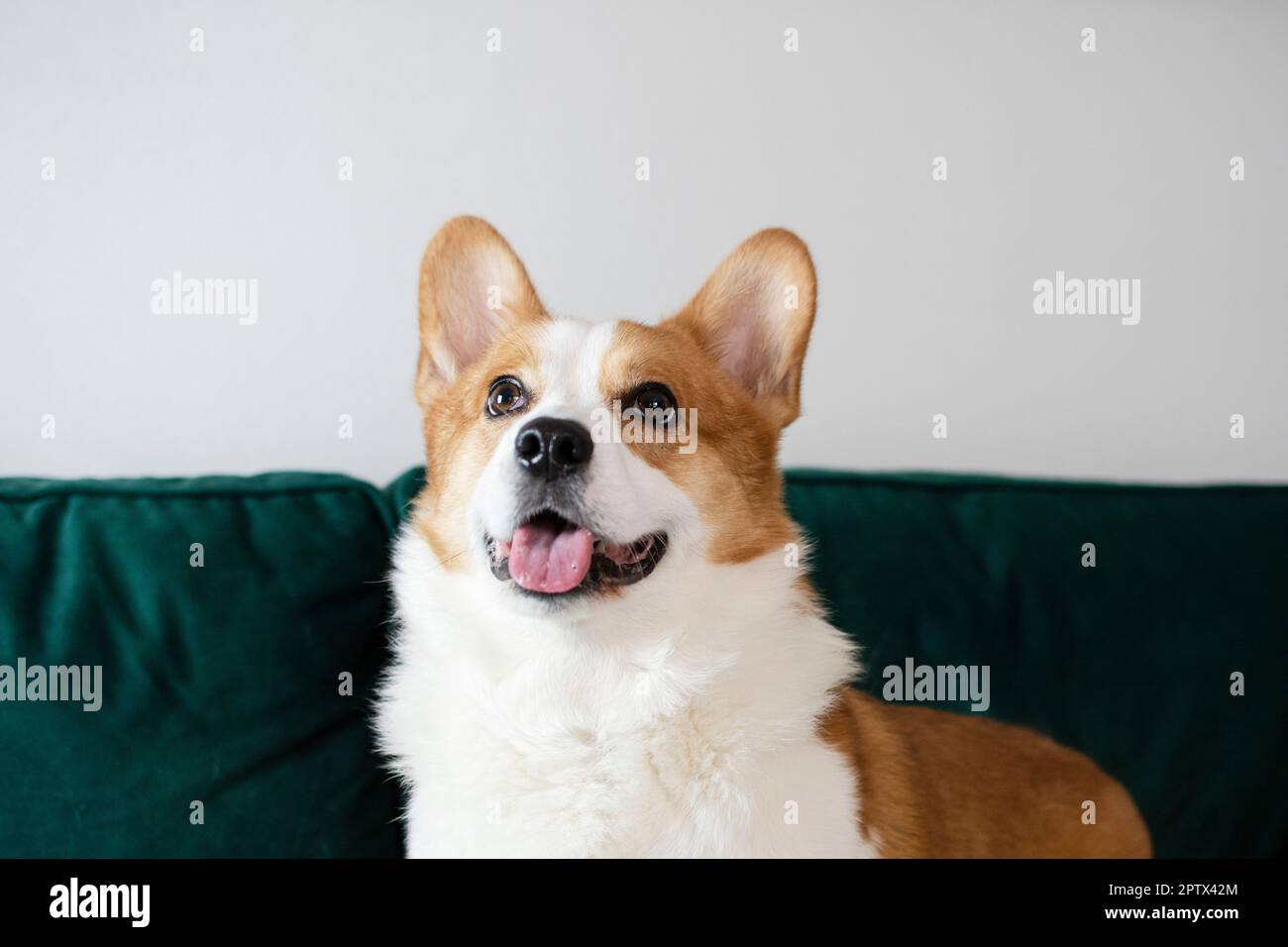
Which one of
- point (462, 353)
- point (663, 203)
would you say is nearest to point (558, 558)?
point (462, 353)

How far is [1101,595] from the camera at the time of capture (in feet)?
6.73

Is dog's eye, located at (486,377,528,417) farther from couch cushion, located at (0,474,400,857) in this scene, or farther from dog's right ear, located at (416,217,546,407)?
couch cushion, located at (0,474,400,857)

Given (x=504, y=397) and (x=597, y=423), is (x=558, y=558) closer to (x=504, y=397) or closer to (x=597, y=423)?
(x=597, y=423)

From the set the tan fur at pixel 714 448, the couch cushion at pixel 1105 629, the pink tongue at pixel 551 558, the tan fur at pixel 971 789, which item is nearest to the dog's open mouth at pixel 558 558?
the pink tongue at pixel 551 558

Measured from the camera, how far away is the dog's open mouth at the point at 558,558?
1332 millimetres

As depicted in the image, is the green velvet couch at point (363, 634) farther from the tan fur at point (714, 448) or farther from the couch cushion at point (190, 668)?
the tan fur at point (714, 448)

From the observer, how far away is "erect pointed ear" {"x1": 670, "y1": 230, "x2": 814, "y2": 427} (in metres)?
1.60

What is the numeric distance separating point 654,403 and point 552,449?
232mm

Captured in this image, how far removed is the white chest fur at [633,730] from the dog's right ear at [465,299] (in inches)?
14.6

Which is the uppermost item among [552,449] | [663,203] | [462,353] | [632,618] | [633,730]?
[663,203]

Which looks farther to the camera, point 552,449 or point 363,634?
point 363,634

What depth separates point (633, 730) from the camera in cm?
138

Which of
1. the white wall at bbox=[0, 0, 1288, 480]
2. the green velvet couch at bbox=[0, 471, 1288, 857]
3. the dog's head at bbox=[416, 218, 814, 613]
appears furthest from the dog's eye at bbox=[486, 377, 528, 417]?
the white wall at bbox=[0, 0, 1288, 480]

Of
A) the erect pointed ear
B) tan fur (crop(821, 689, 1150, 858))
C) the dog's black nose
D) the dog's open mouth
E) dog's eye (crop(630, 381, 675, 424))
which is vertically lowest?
tan fur (crop(821, 689, 1150, 858))
